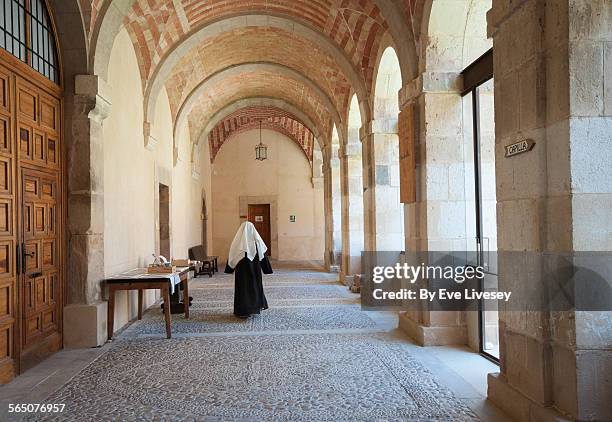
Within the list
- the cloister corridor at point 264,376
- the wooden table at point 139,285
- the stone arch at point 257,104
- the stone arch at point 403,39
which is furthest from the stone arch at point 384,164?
the stone arch at point 257,104

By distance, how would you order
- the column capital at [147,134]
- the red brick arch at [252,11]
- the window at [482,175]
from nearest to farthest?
1. the window at [482,175]
2. the red brick arch at [252,11]
3. the column capital at [147,134]

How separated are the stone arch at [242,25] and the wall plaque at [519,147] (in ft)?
14.2

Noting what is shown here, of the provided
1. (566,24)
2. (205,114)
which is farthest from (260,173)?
(566,24)

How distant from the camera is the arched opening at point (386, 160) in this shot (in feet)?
22.0

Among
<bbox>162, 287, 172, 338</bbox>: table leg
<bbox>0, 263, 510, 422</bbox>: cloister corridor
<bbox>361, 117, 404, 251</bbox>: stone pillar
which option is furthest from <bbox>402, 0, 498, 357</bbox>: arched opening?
<bbox>162, 287, 172, 338</bbox>: table leg

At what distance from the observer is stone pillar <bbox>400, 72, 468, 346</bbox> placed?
15.4 feet

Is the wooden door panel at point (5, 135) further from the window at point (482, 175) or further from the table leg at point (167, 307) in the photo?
the window at point (482, 175)

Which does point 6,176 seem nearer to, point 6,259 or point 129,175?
point 6,259

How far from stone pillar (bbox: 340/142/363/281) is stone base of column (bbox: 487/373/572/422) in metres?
6.11

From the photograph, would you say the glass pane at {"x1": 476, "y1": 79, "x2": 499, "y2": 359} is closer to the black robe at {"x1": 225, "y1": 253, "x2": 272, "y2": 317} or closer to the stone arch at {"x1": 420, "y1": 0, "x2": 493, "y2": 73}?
the stone arch at {"x1": 420, "y1": 0, "x2": 493, "y2": 73}

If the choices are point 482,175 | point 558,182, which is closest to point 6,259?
point 558,182

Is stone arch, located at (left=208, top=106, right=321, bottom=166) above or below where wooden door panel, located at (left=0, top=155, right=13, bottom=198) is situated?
above

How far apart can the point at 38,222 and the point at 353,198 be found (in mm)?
6144

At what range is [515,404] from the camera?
112 inches
